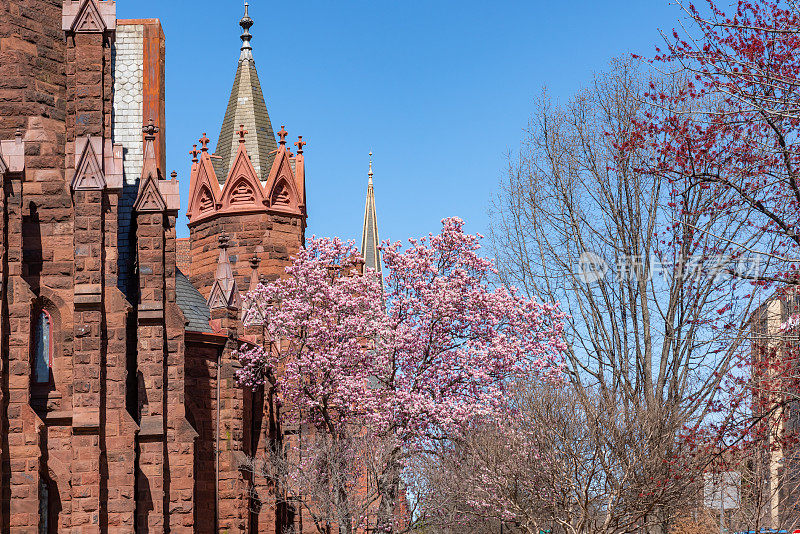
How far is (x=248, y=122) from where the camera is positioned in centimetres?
4125

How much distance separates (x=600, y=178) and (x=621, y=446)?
706 cm

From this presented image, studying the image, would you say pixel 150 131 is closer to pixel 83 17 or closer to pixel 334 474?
pixel 83 17

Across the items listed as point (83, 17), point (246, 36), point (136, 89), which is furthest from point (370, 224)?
point (83, 17)

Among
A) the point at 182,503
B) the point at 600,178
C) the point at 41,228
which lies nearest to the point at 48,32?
the point at 41,228

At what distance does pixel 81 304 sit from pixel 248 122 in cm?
2005

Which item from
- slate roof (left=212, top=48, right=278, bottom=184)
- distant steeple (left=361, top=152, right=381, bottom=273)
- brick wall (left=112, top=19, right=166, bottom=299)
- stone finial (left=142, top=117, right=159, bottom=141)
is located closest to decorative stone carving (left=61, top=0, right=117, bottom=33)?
stone finial (left=142, top=117, right=159, bottom=141)

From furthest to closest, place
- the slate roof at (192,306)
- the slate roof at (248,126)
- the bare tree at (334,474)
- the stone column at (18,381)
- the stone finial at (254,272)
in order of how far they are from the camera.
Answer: the slate roof at (248,126)
the stone finial at (254,272)
the slate roof at (192,306)
the bare tree at (334,474)
the stone column at (18,381)

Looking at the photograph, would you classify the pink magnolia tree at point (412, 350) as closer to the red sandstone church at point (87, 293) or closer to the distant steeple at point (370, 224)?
the red sandstone church at point (87, 293)

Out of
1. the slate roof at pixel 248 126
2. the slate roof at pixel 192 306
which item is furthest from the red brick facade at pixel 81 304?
the slate roof at pixel 248 126

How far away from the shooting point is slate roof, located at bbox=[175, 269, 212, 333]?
32000 millimetres

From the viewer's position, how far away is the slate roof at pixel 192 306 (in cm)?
3200

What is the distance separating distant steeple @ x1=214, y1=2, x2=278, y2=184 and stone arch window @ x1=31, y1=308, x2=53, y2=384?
57.9 feet

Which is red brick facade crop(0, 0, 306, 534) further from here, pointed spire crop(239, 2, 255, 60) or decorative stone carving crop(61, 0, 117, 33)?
pointed spire crop(239, 2, 255, 60)

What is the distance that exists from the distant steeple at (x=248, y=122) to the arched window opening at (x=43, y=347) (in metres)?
17.6
